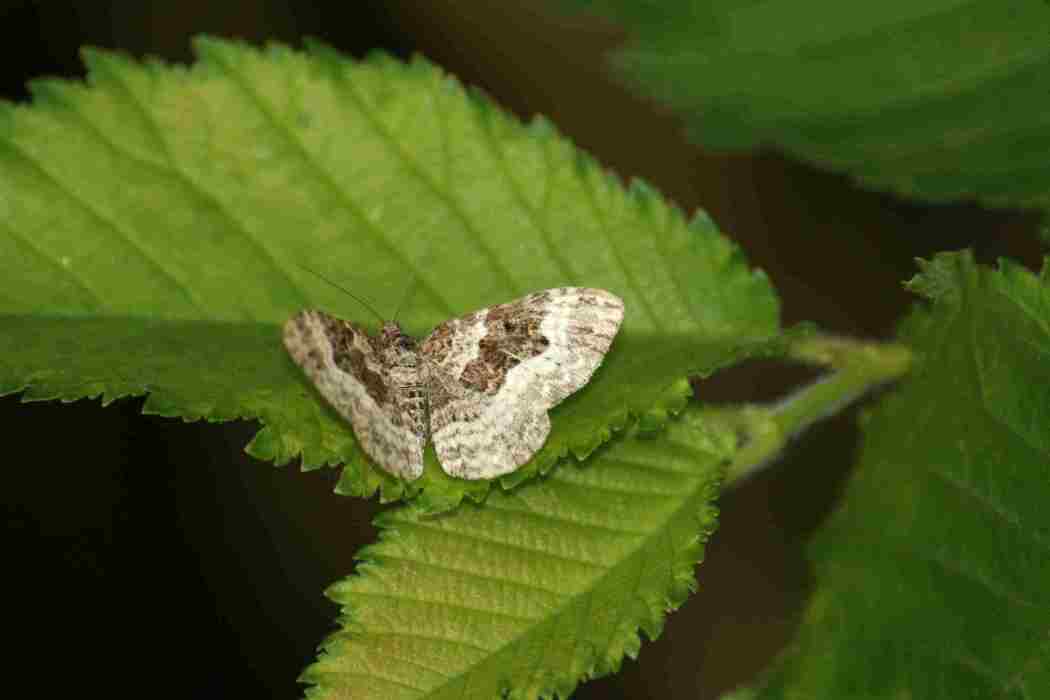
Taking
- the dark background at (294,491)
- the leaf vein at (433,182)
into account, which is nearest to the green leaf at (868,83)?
the leaf vein at (433,182)

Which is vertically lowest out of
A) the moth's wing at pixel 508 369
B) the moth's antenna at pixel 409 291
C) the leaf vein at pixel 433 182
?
the moth's wing at pixel 508 369

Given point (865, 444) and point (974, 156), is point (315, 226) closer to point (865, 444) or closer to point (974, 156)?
point (865, 444)

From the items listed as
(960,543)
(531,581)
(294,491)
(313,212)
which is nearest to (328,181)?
(313,212)

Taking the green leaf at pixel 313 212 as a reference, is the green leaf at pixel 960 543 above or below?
below

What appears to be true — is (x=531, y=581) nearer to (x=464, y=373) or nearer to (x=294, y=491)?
(x=464, y=373)

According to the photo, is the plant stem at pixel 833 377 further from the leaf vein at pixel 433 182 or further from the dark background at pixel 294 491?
the dark background at pixel 294 491

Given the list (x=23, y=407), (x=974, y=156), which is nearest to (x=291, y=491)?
(x=23, y=407)

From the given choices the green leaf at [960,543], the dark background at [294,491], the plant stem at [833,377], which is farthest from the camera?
the dark background at [294,491]

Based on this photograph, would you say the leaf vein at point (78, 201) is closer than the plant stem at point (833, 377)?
No
